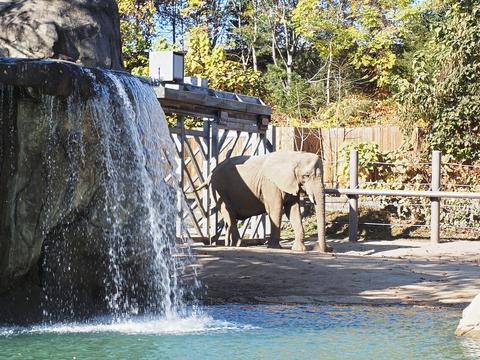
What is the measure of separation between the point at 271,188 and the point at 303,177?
0.66 m

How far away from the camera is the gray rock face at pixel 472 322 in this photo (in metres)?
7.55

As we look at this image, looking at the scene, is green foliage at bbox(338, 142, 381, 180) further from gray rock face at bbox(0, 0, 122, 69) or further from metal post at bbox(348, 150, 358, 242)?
gray rock face at bbox(0, 0, 122, 69)

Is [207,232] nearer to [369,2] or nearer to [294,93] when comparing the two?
[294,93]

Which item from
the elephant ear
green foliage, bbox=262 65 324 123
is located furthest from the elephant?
green foliage, bbox=262 65 324 123

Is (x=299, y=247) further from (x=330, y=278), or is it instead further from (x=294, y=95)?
(x=294, y=95)

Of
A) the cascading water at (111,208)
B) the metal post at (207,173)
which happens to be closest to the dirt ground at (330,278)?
the cascading water at (111,208)

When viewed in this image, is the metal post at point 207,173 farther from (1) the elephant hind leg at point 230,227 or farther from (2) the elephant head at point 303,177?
(2) the elephant head at point 303,177

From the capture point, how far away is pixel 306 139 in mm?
24062

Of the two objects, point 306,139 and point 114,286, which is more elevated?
point 306,139

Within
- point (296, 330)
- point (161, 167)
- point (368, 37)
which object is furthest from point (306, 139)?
point (296, 330)

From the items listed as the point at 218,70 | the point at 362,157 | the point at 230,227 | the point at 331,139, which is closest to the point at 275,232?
the point at 230,227

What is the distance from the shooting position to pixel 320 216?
1506 cm

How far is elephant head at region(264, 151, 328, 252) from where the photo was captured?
598 inches

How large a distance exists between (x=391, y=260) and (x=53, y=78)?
6.59 metres
